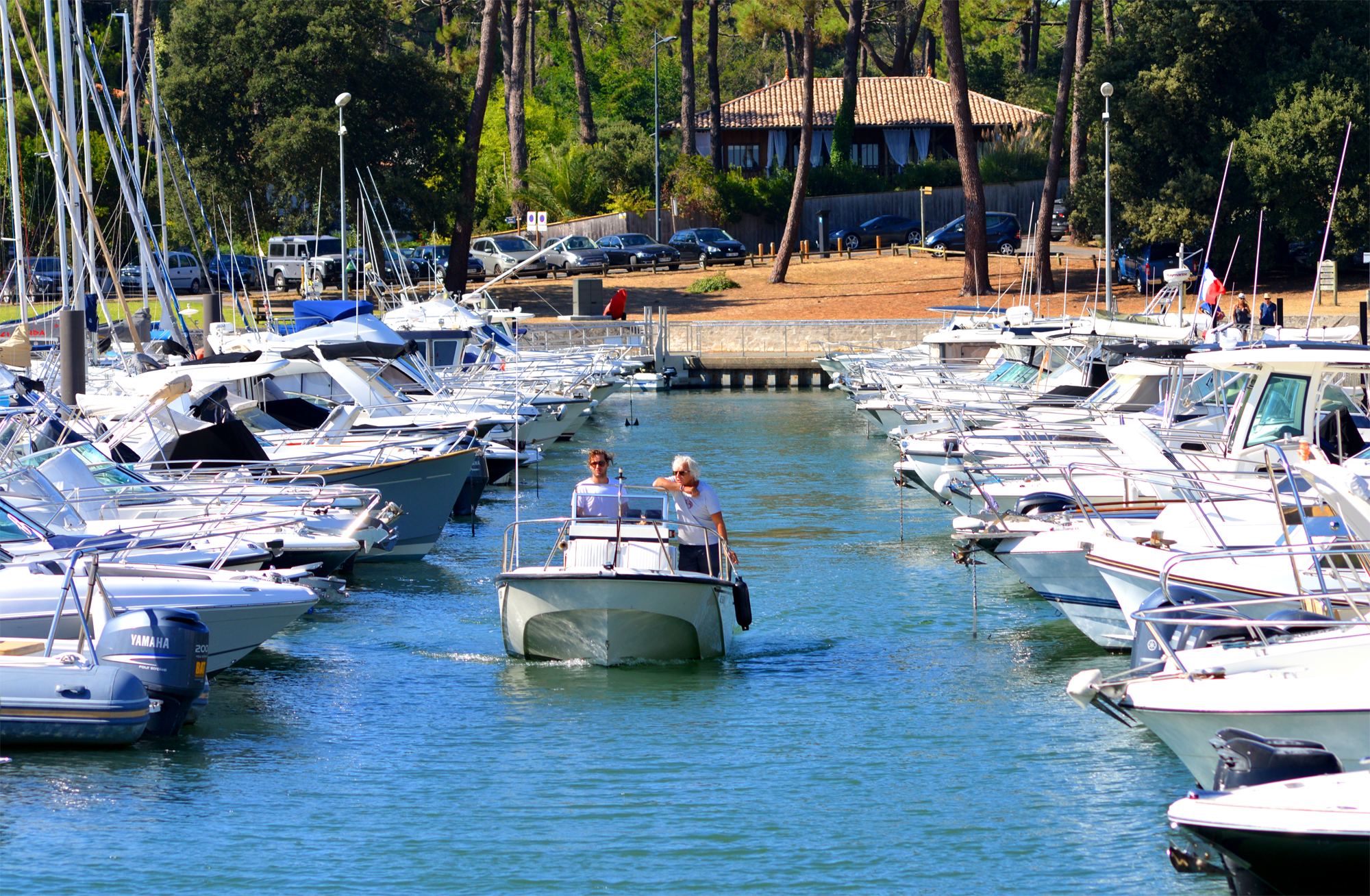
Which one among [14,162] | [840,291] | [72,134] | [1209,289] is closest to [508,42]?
[840,291]

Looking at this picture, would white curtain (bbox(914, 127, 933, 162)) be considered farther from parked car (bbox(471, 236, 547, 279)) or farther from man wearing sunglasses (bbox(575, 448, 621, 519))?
man wearing sunglasses (bbox(575, 448, 621, 519))

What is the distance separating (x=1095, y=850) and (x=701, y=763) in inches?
119

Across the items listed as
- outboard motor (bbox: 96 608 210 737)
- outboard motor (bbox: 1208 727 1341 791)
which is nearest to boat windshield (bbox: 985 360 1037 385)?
outboard motor (bbox: 96 608 210 737)

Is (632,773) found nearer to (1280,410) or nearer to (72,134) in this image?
(1280,410)

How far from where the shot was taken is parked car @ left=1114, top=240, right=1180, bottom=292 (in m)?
48.3

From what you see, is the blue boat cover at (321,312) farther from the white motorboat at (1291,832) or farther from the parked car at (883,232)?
the parked car at (883,232)

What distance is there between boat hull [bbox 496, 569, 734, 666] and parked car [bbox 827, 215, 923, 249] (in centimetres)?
4936

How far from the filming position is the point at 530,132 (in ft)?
240

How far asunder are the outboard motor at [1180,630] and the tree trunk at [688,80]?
52358mm

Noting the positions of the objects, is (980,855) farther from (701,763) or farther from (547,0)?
(547,0)

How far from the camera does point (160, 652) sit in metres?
11.4

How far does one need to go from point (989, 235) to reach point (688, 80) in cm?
1331

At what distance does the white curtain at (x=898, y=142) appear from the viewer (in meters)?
71.1

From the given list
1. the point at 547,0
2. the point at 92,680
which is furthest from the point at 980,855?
the point at 547,0
